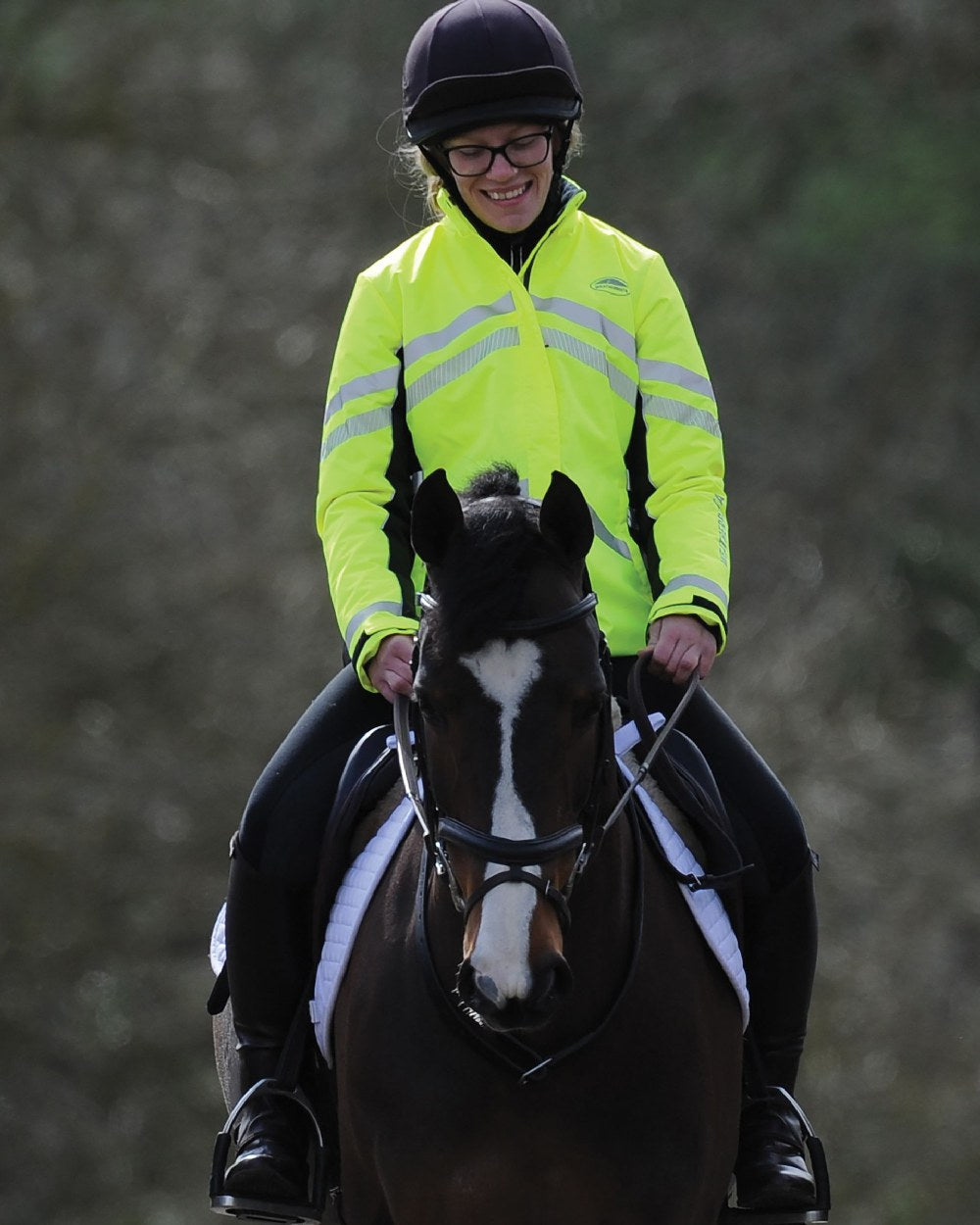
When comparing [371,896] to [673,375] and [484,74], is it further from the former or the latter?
[484,74]

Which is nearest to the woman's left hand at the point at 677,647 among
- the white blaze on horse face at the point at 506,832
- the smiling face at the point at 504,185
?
the white blaze on horse face at the point at 506,832

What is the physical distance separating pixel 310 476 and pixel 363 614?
16057 mm

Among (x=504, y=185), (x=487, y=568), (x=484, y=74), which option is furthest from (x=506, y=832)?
(x=484, y=74)

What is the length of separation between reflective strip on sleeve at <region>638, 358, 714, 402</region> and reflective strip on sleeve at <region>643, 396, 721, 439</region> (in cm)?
5

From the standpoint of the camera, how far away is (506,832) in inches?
171

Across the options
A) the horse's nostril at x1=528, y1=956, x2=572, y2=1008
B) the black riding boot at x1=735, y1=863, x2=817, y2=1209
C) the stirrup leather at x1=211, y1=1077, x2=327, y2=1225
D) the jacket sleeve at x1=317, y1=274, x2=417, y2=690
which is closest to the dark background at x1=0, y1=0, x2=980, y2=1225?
the black riding boot at x1=735, y1=863, x2=817, y2=1209

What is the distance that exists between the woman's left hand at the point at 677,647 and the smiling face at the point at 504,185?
1.20 meters

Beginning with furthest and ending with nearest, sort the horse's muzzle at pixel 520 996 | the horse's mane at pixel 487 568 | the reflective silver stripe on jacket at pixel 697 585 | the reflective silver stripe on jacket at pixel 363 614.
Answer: the reflective silver stripe on jacket at pixel 697 585, the reflective silver stripe on jacket at pixel 363 614, the horse's mane at pixel 487 568, the horse's muzzle at pixel 520 996

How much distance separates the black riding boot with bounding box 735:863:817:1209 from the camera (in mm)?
5559

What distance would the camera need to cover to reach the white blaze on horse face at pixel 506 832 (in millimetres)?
4203

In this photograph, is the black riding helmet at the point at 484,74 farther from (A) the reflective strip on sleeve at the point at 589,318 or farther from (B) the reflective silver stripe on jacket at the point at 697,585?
(B) the reflective silver stripe on jacket at the point at 697,585

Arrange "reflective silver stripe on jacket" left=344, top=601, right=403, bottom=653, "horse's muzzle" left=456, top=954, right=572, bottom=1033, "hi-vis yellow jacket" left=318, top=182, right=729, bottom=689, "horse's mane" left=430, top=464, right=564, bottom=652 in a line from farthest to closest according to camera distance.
→ "hi-vis yellow jacket" left=318, top=182, right=729, bottom=689 → "reflective silver stripe on jacket" left=344, top=601, right=403, bottom=653 → "horse's mane" left=430, top=464, right=564, bottom=652 → "horse's muzzle" left=456, top=954, right=572, bottom=1033

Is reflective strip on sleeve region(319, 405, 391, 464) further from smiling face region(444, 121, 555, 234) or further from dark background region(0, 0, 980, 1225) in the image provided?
dark background region(0, 0, 980, 1225)

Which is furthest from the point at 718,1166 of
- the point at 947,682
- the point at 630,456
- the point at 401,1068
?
the point at 947,682
